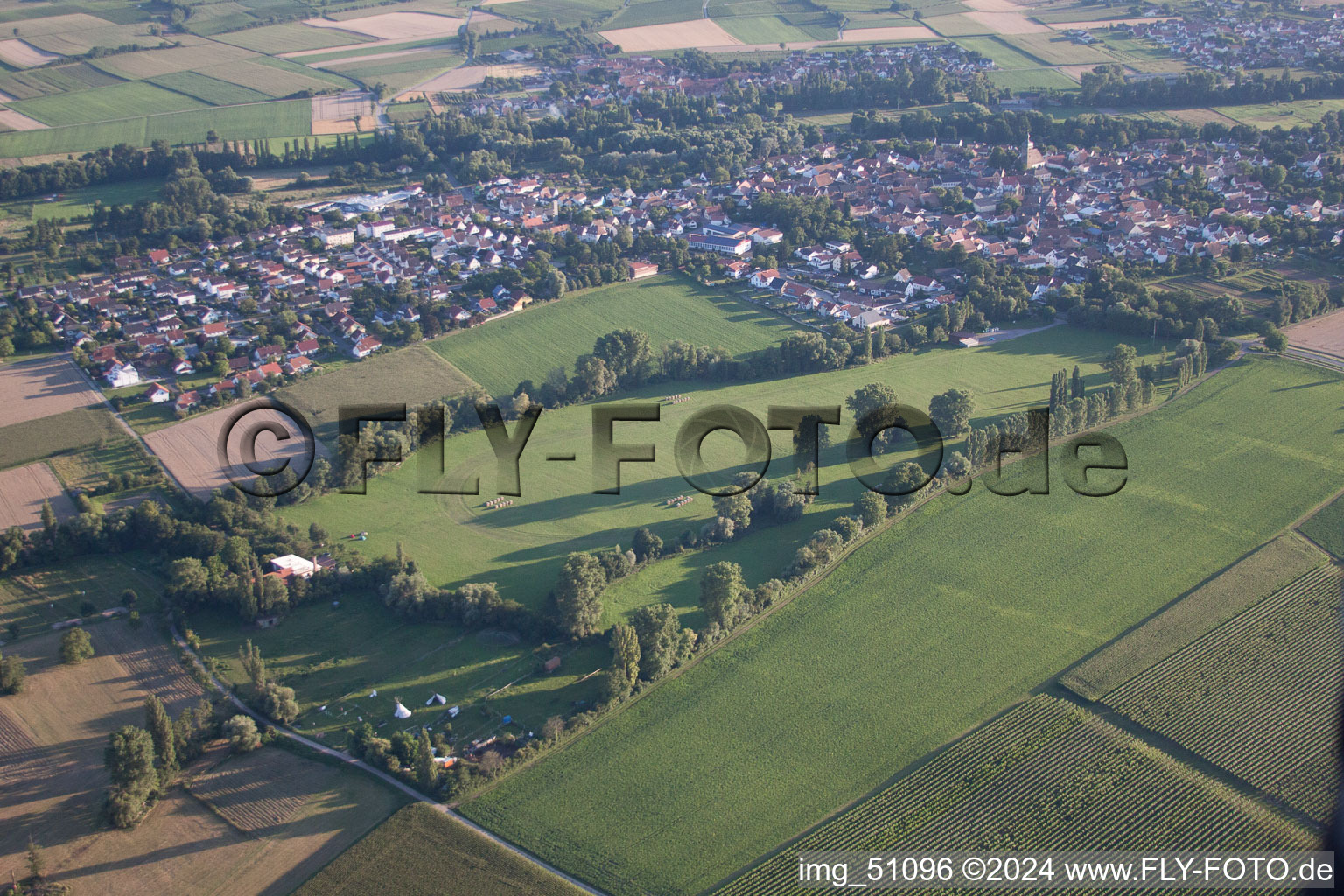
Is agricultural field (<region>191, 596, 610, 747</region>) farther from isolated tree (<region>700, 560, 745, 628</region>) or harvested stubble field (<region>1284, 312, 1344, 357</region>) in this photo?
harvested stubble field (<region>1284, 312, 1344, 357</region>)

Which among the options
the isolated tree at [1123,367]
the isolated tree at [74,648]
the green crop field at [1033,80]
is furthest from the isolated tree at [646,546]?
the green crop field at [1033,80]

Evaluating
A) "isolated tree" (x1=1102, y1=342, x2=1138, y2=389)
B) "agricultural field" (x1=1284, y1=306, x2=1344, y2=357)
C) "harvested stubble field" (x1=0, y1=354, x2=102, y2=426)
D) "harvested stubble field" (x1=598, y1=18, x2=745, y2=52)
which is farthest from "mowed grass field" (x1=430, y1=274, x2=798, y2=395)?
"harvested stubble field" (x1=598, y1=18, x2=745, y2=52)

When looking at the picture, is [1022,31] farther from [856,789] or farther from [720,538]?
[856,789]

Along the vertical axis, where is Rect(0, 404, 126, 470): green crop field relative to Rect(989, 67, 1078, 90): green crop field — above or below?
below

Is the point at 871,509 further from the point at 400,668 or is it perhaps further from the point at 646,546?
the point at 400,668

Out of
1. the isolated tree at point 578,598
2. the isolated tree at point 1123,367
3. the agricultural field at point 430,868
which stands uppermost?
the isolated tree at point 1123,367

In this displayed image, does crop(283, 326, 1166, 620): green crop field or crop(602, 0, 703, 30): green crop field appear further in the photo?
crop(602, 0, 703, 30): green crop field

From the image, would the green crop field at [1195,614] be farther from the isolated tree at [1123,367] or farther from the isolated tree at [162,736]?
the isolated tree at [162,736]
